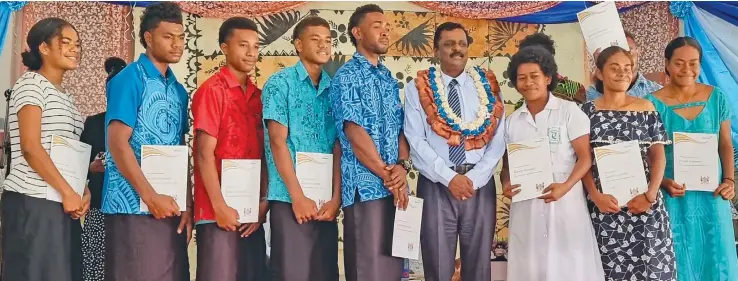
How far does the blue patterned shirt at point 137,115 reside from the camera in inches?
134

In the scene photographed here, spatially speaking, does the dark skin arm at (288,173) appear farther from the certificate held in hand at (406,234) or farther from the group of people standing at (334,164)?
the certificate held in hand at (406,234)

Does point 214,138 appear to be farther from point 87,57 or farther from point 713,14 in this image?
point 713,14

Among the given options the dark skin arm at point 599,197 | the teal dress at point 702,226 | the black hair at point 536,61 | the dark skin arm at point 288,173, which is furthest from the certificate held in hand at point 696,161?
the dark skin arm at point 288,173

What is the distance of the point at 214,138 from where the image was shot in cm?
347

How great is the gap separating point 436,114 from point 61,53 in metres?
1.91

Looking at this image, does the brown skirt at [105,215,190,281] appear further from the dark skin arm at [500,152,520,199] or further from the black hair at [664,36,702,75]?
the black hair at [664,36,702,75]

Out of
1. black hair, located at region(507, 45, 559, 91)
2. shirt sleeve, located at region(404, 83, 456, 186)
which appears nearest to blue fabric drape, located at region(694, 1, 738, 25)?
black hair, located at region(507, 45, 559, 91)

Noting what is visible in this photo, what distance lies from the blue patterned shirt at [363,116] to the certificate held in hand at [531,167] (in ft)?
1.97

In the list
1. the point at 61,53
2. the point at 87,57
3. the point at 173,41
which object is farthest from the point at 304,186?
the point at 87,57

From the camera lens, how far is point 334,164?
3.63 meters

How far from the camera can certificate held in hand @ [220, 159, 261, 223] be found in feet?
11.3

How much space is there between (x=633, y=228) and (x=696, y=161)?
57 cm

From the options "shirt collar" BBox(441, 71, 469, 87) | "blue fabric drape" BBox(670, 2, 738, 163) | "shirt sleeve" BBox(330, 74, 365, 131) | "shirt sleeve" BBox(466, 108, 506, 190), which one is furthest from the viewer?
"blue fabric drape" BBox(670, 2, 738, 163)

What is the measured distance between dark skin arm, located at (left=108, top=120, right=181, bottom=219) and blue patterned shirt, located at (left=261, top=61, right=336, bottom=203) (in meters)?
0.51
